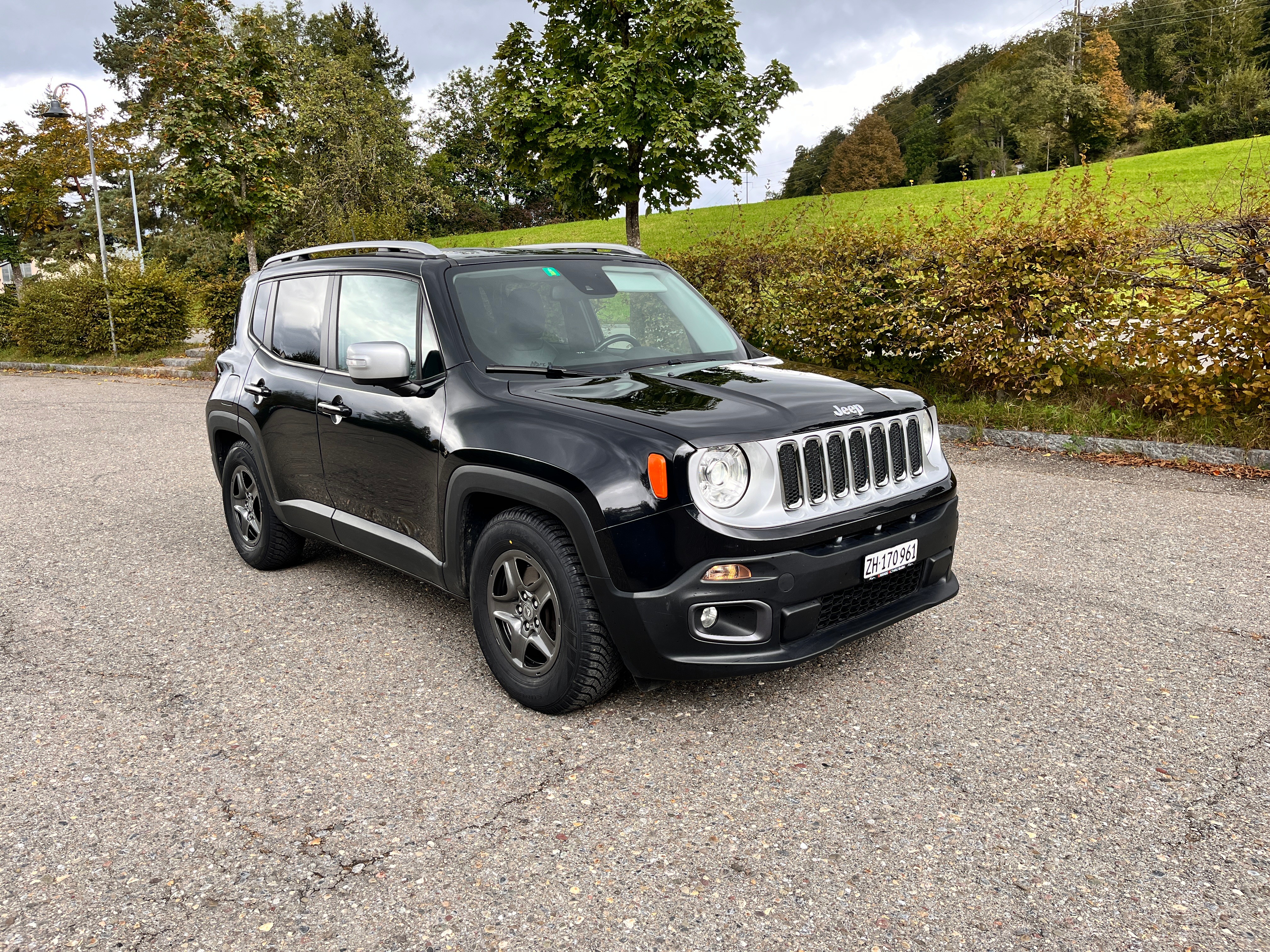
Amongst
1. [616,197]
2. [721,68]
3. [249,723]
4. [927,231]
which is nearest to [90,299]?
[616,197]

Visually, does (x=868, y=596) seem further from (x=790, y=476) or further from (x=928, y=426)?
(x=928, y=426)

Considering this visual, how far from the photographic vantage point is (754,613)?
3125 mm

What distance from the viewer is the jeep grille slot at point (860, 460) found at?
343 centimetres

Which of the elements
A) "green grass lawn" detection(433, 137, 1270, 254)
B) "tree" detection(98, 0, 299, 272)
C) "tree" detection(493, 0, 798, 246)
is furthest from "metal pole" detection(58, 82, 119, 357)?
"green grass lawn" detection(433, 137, 1270, 254)

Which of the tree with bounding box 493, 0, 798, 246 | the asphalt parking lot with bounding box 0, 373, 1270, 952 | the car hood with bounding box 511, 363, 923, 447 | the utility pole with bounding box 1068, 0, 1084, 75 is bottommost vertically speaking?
the asphalt parking lot with bounding box 0, 373, 1270, 952

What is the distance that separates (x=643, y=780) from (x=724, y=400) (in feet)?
4.64

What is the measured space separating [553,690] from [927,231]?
24.4 ft

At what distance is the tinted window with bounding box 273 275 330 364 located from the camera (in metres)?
4.75

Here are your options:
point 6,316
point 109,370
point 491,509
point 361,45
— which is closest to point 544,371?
point 491,509

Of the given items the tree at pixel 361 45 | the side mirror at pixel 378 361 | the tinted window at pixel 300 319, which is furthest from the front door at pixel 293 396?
the tree at pixel 361 45

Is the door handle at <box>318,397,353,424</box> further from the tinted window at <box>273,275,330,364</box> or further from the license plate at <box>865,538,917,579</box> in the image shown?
the license plate at <box>865,538,917,579</box>

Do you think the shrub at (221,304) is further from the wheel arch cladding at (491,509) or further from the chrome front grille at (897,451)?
the chrome front grille at (897,451)

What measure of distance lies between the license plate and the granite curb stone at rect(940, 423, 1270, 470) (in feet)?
17.2

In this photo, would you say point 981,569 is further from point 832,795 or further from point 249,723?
point 249,723
